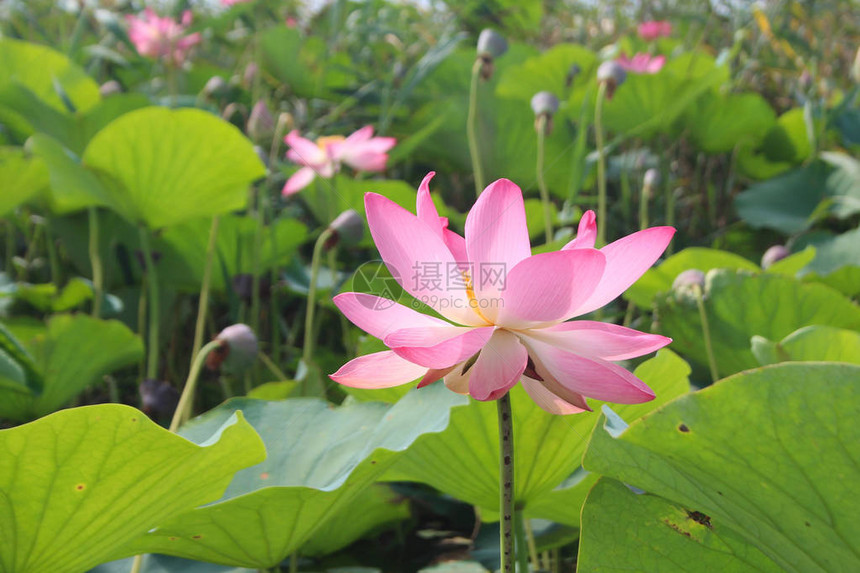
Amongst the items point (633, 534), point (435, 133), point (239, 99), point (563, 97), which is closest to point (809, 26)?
point (563, 97)

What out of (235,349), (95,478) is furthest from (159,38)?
(95,478)

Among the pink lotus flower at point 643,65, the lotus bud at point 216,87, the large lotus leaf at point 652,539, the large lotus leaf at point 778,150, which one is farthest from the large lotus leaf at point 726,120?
the large lotus leaf at point 652,539

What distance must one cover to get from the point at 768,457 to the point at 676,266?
67cm

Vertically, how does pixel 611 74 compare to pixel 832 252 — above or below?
above

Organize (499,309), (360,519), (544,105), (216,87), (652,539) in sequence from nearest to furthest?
(499,309) → (652,539) → (360,519) → (544,105) → (216,87)

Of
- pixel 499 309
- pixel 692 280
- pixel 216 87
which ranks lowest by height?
pixel 692 280

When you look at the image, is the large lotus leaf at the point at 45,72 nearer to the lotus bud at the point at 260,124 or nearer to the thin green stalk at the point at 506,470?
the lotus bud at the point at 260,124

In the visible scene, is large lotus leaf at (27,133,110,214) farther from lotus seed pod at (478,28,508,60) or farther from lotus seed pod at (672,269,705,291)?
lotus seed pod at (672,269,705,291)

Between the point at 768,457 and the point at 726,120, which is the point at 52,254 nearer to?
the point at 768,457

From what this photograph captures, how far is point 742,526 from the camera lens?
1.42ft

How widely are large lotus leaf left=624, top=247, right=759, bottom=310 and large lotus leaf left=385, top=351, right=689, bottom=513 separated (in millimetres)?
445

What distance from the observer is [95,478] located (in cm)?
46

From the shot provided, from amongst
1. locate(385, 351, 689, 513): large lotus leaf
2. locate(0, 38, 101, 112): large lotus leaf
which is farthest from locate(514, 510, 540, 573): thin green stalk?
locate(0, 38, 101, 112): large lotus leaf

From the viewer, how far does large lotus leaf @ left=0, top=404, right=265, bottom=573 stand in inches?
17.5
